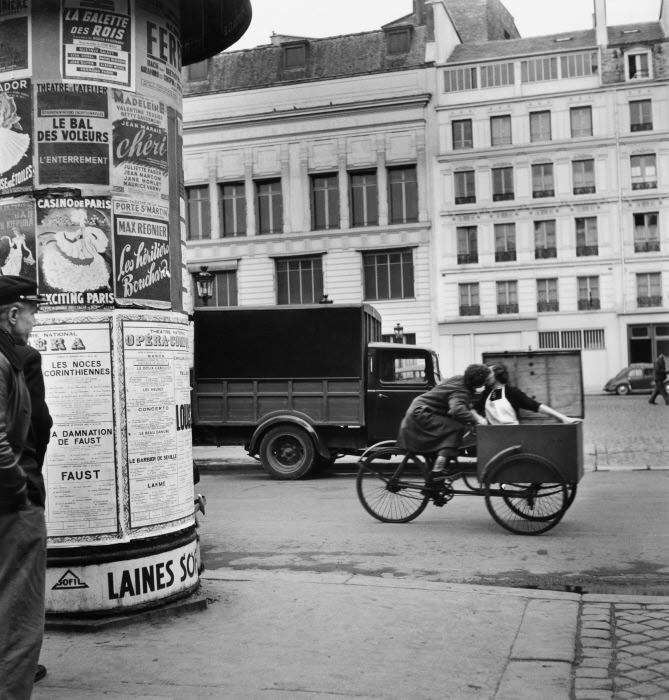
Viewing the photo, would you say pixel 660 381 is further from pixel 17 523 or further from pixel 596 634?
pixel 17 523

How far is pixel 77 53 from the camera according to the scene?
17.3 feet

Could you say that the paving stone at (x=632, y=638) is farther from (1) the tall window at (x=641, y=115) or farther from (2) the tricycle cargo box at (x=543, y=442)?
(1) the tall window at (x=641, y=115)

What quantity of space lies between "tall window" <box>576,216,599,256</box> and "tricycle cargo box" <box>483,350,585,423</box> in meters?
28.3

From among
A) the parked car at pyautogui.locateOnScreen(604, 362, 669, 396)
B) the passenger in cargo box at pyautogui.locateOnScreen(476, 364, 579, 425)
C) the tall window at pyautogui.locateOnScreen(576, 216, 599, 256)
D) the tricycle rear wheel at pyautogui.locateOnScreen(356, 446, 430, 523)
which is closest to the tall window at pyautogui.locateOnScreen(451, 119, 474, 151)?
the tall window at pyautogui.locateOnScreen(576, 216, 599, 256)

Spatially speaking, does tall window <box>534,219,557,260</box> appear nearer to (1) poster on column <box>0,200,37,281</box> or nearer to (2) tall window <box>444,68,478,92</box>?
(2) tall window <box>444,68,478,92</box>

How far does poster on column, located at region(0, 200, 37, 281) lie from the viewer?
5.24 m

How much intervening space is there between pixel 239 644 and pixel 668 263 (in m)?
43.4

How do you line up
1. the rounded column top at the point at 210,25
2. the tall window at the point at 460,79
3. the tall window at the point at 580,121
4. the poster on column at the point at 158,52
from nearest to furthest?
1. the poster on column at the point at 158,52
2. the rounded column top at the point at 210,25
3. the tall window at the point at 580,121
4. the tall window at the point at 460,79

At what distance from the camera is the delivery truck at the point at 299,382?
14602 mm

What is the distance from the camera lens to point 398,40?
157ft

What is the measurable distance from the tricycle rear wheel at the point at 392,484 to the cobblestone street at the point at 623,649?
142 inches

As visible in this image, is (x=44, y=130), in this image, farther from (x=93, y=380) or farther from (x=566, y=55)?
(x=566, y=55)

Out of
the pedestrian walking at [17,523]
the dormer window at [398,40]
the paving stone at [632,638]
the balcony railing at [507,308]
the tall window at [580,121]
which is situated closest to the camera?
the pedestrian walking at [17,523]

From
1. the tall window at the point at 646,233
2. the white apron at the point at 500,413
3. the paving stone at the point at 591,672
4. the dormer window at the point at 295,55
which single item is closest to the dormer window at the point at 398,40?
the dormer window at the point at 295,55
